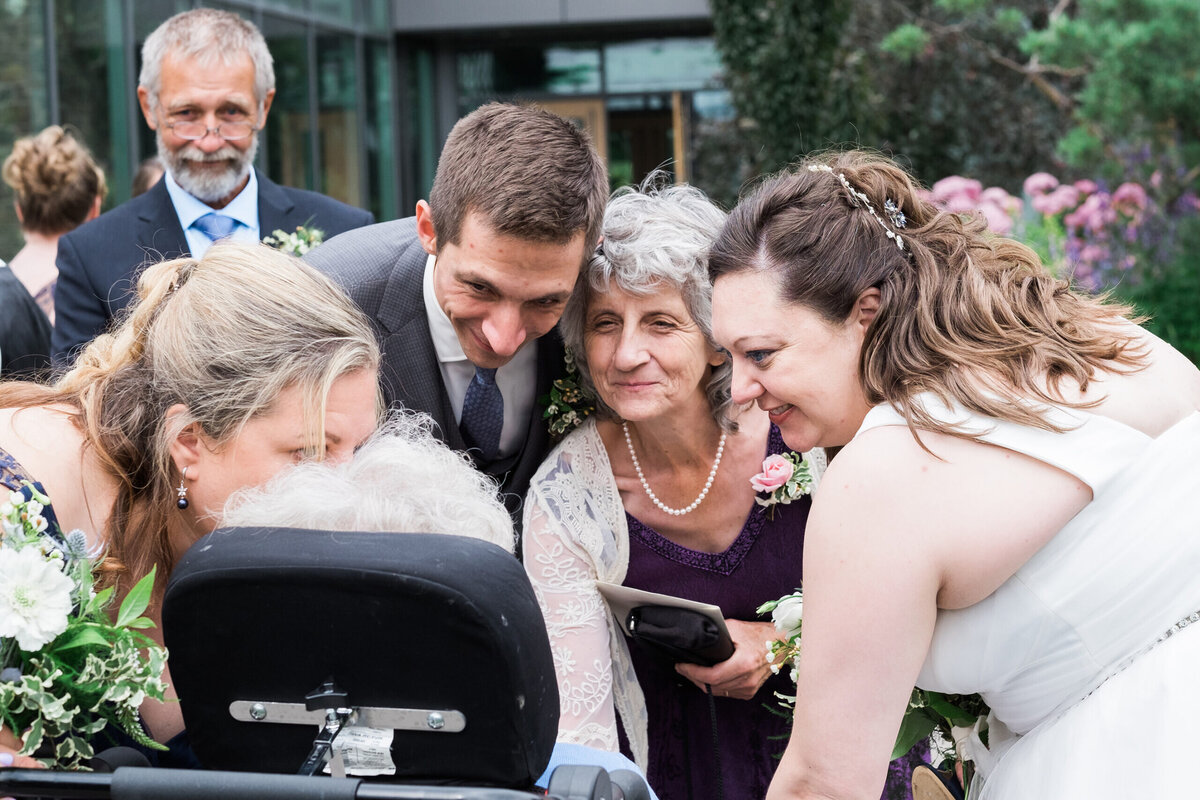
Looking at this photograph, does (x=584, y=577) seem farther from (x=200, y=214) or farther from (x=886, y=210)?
(x=200, y=214)

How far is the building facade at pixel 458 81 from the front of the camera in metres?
12.0

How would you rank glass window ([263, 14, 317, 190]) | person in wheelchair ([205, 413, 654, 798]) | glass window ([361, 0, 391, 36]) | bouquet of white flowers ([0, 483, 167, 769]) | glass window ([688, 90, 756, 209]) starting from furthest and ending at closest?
1. glass window ([361, 0, 391, 36])
2. glass window ([688, 90, 756, 209])
3. glass window ([263, 14, 317, 190])
4. person in wheelchair ([205, 413, 654, 798])
5. bouquet of white flowers ([0, 483, 167, 769])

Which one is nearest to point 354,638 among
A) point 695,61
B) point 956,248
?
point 956,248

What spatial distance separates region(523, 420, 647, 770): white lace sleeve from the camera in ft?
9.04

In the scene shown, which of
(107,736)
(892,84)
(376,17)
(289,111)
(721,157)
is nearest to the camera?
(107,736)

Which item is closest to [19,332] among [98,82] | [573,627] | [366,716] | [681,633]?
[573,627]

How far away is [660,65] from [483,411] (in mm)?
13375

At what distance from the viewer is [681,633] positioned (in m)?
2.67

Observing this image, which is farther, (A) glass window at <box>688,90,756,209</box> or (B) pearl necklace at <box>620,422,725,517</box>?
(A) glass window at <box>688,90,756,209</box>

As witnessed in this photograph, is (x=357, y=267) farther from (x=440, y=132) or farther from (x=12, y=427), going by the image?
(x=440, y=132)

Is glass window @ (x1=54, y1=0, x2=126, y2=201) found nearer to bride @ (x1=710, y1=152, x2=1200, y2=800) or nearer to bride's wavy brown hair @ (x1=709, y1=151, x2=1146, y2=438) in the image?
bride's wavy brown hair @ (x1=709, y1=151, x2=1146, y2=438)

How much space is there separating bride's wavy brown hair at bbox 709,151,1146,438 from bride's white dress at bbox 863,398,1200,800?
0.20 feet

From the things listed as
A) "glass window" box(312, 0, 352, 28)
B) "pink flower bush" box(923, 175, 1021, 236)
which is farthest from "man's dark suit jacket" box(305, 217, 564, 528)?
"glass window" box(312, 0, 352, 28)

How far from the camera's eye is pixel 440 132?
53.6 ft
